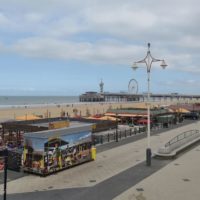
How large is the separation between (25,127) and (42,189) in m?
11.4

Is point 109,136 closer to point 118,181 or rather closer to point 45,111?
point 118,181

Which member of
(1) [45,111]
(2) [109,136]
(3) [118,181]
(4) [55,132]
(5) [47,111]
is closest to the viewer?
(3) [118,181]

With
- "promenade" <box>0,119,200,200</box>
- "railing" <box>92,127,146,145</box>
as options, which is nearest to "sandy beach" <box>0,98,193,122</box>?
"railing" <box>92,127,146,145</box>

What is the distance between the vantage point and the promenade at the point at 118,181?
48.8 ft

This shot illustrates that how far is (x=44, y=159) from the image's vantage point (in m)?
18.4

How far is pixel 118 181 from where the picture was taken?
17250mm

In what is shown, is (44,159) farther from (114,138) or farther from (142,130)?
(142,130)

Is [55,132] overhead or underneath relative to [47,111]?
overhead

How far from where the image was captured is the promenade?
48.8 feet

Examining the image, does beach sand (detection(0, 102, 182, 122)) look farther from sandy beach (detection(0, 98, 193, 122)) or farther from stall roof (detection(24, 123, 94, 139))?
stall roof (detection(24, 123, 94, 139))

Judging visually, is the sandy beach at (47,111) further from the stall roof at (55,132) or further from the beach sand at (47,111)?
the stall roof at (55,132)

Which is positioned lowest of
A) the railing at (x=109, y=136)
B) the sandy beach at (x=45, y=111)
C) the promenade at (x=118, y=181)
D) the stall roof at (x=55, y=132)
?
the promenade at (x=118, y=181)

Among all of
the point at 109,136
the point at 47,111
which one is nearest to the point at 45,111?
the point at 47,111

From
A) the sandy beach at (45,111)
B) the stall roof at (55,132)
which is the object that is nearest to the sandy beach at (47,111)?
the sandy beach at (45,111)
